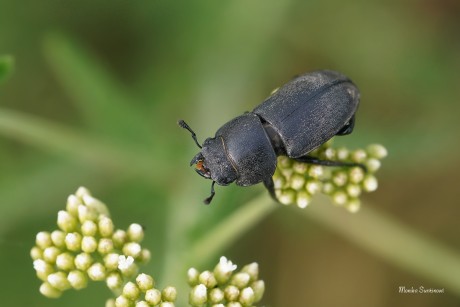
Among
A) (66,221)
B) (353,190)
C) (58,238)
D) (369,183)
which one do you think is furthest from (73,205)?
(369,183)

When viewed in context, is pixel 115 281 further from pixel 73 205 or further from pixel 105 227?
pixel 73 205

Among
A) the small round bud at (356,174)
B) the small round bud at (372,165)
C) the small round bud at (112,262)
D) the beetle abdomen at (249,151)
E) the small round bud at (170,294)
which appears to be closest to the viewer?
the small round bud at (170,294)

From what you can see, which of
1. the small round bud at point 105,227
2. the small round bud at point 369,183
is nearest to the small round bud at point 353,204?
the small round bud at point 369,183

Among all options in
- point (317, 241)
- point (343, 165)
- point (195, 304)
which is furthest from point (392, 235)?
point (195, 304)

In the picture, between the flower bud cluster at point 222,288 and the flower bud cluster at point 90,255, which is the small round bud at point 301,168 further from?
the flower bud cluster at point 90,255

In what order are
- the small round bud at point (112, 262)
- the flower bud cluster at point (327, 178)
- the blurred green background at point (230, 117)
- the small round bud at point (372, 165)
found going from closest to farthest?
the small round bud at point (112, 262) → the flower bud cluster at point (327, 178) → the small round bud at point (372, 165) → the blurred green background at point (230, 117)
